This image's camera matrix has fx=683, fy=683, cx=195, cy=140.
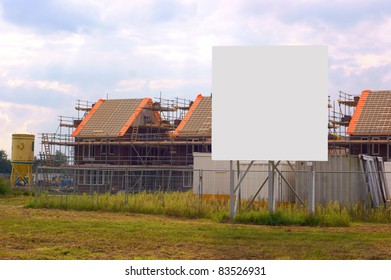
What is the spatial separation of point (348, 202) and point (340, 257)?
11.9m

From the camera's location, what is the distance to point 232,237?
1853cm

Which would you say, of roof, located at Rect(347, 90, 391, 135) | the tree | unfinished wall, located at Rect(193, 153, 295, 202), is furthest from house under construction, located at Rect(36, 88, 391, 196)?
the tree

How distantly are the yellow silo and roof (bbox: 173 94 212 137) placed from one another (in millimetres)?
13084

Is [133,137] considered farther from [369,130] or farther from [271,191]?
[271,191]

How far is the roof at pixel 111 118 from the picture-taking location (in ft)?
210

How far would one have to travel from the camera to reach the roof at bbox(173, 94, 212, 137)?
196 ft

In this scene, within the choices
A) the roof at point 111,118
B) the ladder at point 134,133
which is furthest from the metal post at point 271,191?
the roof at point 111,118

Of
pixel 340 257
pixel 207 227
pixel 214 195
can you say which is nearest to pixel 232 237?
pixel 207 227

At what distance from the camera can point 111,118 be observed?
217ft

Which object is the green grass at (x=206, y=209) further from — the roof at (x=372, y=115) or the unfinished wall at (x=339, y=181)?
the roof at (x=372, y=115)

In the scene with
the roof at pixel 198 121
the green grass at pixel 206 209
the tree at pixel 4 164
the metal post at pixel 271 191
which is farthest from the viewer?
the tree at pixel 4 164

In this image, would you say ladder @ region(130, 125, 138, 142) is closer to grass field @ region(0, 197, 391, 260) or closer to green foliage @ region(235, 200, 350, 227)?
grass field @ region(0, 197, 391, 260)

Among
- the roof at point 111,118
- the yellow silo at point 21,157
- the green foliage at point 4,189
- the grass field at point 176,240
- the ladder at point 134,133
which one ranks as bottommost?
the grass field at point 176,240

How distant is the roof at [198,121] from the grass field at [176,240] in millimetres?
35313
